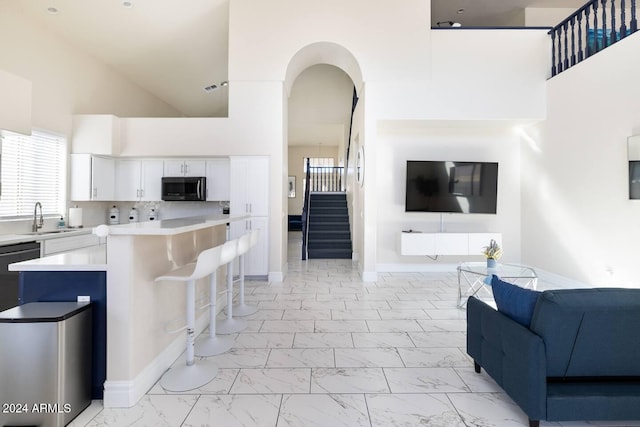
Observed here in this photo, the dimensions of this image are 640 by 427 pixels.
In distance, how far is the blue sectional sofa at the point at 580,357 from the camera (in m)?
1.80

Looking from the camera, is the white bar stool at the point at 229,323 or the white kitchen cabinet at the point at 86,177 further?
the white kitchen cabinet at the point at 86,177

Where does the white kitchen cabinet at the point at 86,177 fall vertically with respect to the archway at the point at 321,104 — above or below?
below

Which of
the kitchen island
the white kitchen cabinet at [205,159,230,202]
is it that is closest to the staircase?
the white kitchen cabinet at [205,159,230,202]

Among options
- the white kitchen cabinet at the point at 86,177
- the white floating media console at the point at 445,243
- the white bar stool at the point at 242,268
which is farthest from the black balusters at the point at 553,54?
the white kitchen cabinet at the point at 86,177

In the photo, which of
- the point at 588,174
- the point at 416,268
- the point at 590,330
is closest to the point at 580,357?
the point at 590,330

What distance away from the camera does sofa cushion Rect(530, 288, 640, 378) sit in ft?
5.90

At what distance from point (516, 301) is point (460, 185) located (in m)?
4.32

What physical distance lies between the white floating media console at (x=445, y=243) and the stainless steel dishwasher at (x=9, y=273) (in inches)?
216

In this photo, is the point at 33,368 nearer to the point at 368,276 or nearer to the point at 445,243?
the point at 368,276

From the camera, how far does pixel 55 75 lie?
15.6ft

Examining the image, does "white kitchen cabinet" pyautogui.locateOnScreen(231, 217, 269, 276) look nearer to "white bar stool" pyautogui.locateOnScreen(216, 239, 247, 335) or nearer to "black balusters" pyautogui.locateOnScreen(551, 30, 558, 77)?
"white bar stool" pyautogui.locateOnScreen(216, 239, 247, 335)

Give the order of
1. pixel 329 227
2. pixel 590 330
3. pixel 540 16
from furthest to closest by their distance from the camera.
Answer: pixel 329 227, pixel 540 16, pixel 590 330

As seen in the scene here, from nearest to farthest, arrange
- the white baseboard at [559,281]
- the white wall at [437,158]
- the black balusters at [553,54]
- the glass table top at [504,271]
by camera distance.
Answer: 1. the glass table top at [504,271]
2. the white baseboard at [559,281]
3. the black balusters at [553,54]
4. the white wall at [437,158]

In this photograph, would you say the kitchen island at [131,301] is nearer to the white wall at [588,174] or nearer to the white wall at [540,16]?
the white wall at [588,174]
